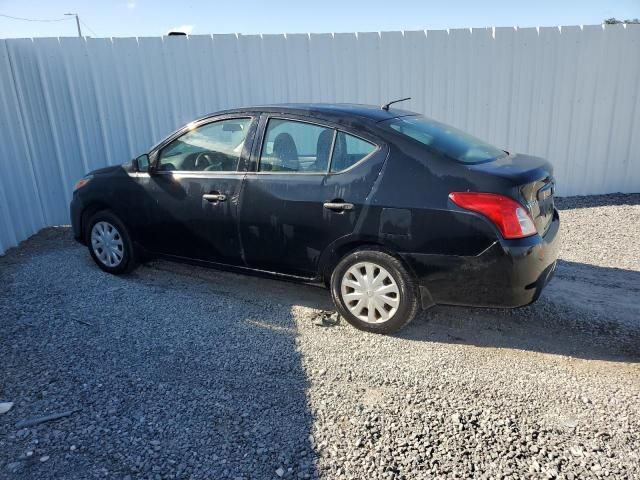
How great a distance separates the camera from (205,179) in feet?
14.5

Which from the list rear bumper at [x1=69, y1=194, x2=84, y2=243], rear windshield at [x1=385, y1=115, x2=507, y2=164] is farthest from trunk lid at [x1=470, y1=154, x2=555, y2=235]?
rear bumper at [x1=69, y1=194, x2=84, y2=243]

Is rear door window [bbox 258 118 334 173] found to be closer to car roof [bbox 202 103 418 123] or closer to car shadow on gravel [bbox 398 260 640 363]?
car roof [bbox 202 103 418 123]

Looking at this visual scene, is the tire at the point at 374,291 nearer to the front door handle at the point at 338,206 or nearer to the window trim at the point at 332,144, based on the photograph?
the front door handle at the point at 338,206

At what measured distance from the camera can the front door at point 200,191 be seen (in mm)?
4312

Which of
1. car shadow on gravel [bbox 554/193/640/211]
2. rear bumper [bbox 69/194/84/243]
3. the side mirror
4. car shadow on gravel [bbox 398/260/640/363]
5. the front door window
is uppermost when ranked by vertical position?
the front door window

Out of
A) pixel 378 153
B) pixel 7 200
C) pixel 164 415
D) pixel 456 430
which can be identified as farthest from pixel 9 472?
pixel 7 200

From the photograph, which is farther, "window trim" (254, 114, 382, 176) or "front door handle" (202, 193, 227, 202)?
"front door handle" (202, 193, 227, 202)

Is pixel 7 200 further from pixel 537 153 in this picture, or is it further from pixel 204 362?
pixel 537 153

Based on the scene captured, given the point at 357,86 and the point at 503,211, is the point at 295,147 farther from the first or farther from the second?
the point at 357,86

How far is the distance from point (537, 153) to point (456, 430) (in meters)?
6.40

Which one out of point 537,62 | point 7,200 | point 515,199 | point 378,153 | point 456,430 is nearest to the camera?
point 456,430

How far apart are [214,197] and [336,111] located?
1.27 m

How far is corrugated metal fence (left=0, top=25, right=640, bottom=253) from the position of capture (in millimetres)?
7207

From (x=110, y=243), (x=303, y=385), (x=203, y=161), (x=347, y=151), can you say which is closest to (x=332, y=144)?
(x=347, y=151)
